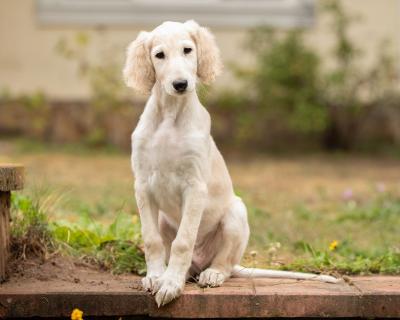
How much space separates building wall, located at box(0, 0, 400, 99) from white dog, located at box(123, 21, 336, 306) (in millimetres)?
7458

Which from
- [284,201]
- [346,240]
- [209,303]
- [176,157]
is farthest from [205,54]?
[284,201]

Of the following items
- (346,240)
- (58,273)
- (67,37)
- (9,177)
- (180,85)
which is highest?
(180,85)

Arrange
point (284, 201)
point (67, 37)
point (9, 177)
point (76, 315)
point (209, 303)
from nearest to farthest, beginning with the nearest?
point (76, 315) < point (209, 303) < point (9, 177) < point (284, 201) < point (67, 37)

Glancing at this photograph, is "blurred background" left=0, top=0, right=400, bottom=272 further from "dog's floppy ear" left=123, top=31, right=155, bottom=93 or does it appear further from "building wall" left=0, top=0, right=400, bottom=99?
"dog's floppy ear" left=123, top=31, right=155, bottom=93

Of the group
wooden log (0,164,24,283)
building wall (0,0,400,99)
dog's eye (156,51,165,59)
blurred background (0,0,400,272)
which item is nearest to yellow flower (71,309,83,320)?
wooden log (0,164,24,283)

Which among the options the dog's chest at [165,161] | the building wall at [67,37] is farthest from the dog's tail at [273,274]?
the building wall at [67,37]

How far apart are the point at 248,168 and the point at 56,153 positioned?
2.69m

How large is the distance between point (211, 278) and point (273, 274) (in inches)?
16.0

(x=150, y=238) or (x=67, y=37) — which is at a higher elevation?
(x=67, y=37)

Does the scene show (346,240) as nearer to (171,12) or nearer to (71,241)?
(71,241)

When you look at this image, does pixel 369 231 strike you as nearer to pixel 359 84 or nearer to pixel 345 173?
pixel 345 173

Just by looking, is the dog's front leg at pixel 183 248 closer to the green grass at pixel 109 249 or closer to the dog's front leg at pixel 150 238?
the dog's front leg at pixel 150 238

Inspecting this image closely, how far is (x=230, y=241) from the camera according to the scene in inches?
165

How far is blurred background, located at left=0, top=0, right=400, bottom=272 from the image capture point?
1073 centimetres
